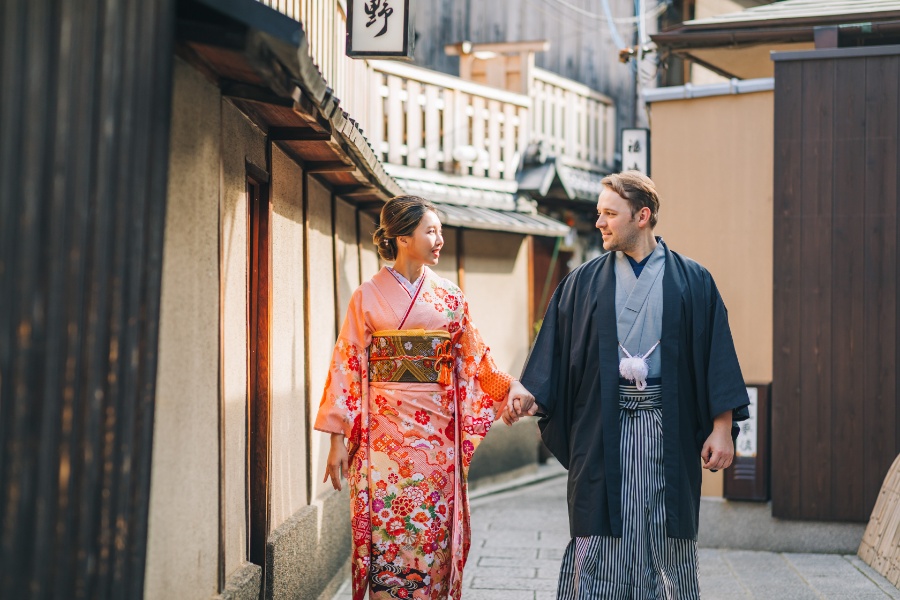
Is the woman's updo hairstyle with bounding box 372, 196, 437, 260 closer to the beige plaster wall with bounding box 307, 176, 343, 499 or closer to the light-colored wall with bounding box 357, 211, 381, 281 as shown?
the beige plaster wall with bounding box 307, 176, 343, 499

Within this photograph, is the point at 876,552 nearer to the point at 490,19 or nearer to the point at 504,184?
the point at 504,184

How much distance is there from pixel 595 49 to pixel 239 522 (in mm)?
14951

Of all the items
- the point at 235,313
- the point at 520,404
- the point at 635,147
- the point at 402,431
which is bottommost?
the point at 402,431

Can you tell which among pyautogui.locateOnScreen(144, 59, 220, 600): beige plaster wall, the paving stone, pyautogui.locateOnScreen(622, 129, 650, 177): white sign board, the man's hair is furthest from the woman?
pyautogui.locateOnScreen(622, 129, 650, 177): white sign board

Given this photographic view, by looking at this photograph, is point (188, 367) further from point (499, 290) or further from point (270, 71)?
point (499, 290)

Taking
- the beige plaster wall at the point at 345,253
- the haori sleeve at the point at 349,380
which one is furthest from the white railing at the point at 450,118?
the haori sleeve at the point at 349,380

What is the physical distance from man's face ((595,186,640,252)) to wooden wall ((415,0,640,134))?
13573 mm

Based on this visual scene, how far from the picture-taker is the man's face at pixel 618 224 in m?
4.84

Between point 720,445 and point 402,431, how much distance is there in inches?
61.5

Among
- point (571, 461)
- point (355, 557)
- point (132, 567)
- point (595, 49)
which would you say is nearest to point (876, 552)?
point (571, 461)

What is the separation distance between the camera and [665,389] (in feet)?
15.4

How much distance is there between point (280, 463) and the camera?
5707 mm

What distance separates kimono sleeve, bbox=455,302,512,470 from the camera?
5375 millimetres

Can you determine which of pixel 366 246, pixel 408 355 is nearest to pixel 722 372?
pixel 408 355
